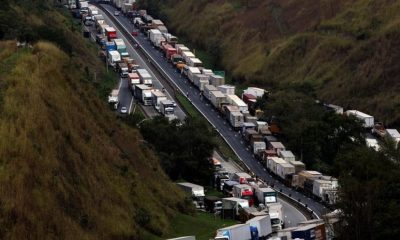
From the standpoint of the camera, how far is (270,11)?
395 ft

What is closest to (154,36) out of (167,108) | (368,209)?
(167,108)

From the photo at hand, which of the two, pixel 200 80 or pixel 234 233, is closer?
pixel 234 233

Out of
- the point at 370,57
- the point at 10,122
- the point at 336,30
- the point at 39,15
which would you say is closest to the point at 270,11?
the point at 336,30

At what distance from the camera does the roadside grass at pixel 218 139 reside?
2687 inches

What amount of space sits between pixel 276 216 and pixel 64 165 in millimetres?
18941

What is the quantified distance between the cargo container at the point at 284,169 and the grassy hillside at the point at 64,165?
59.3 ft

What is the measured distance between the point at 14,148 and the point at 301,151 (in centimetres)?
4268

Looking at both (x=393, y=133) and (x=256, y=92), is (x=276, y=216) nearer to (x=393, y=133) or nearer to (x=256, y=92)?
(x=393, y=133)

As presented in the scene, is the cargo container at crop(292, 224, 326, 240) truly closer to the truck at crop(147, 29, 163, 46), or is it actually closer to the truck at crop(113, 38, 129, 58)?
the truck at crop(113, 38, 129, 58)

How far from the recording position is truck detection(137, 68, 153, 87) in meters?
86.2

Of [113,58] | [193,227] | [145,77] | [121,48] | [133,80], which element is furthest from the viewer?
[121,48]

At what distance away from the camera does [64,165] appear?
3059 centimetres

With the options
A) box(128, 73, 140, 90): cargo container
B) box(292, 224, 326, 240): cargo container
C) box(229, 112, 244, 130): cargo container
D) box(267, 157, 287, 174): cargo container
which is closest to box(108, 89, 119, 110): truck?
box(128, 73, 140, 90): cargo container

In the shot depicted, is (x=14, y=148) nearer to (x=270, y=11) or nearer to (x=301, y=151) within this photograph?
(x=301, y=151)
